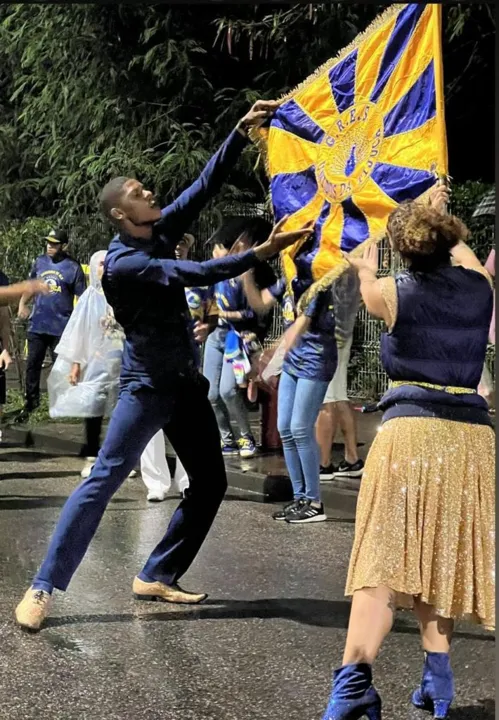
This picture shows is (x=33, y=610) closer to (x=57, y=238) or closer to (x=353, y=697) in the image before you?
(x=353, y=697)

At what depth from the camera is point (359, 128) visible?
205 inches

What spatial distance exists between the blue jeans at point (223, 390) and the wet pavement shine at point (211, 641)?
2472mm

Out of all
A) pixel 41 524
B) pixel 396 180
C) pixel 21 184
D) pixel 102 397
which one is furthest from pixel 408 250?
pixel 21 184

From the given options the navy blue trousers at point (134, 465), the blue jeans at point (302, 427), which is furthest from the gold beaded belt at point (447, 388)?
the blue jeans at point (302, 427)

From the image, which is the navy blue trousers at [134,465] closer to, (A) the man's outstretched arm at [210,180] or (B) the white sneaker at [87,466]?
(A) the man's outstretched arm at [210,180]

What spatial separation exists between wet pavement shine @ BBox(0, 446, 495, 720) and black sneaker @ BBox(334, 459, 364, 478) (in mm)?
1405

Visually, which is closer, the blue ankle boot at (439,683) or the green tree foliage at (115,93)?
the blue ankle boot at (439,683)

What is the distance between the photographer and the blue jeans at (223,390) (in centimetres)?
966

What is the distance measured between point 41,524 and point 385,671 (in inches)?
141

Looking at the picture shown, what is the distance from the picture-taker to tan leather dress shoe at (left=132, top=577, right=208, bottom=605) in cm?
546

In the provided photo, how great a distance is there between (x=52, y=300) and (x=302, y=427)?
221 inches

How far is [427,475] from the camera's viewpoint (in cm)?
379

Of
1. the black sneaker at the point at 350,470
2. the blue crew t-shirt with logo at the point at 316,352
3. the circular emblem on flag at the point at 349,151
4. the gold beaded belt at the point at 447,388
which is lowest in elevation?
the black sneaker at the point at 350,470

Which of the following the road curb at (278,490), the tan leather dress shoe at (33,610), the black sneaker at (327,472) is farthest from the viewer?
the black sneaker at (327,472)
